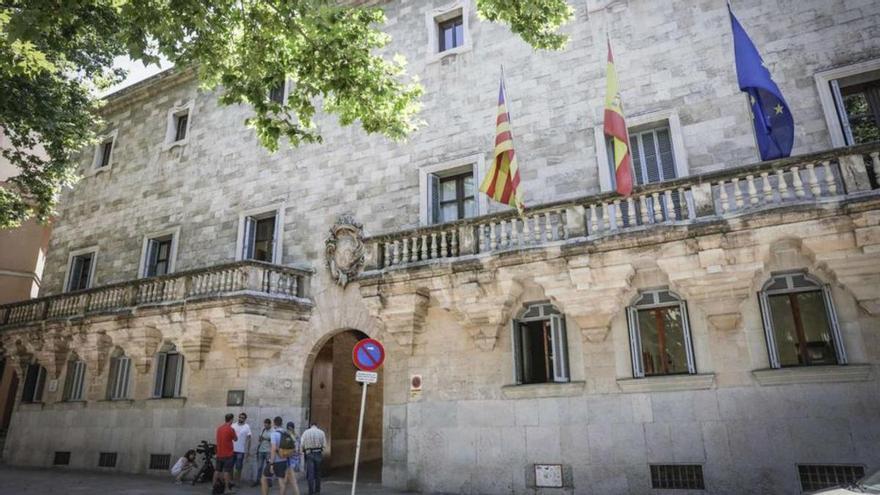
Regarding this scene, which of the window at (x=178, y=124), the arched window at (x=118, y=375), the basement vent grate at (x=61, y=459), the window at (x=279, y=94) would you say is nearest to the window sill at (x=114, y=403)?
the arched window at (x=118, y=375)

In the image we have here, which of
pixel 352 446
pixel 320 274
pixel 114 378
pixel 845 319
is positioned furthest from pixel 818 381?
pixel 114 378

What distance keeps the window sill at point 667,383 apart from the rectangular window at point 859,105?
5.36m

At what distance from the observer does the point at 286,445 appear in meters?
11.3

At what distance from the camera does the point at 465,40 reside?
50.4 ft

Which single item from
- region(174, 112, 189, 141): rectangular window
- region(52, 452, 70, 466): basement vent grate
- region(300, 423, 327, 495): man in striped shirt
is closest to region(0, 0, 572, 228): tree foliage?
region(300, 423, 327, 495): man in striped shirt

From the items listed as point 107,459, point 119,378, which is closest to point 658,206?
point 119,378

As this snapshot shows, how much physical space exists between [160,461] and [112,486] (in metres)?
2.36

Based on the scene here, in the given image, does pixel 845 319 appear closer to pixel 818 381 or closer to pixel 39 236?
pixel 818 381

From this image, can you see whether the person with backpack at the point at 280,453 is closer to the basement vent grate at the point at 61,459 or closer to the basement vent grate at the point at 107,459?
the basement vent grate at the point at 107,459

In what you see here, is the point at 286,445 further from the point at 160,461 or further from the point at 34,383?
the point at 34,383

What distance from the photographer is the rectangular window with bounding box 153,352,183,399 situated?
1661 cm

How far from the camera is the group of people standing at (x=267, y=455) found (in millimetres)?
11383

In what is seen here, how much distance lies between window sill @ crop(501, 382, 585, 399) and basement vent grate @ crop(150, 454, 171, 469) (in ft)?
33.3

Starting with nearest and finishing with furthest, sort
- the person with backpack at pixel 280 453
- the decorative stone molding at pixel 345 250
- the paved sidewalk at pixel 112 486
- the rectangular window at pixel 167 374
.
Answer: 1. the person with backpack at pixel 280 453
2. the paved sidewalk at pixel 112 486
3. the decorative stone molding at pixel 345 250
4. the rectangular window at pixel 167 374
